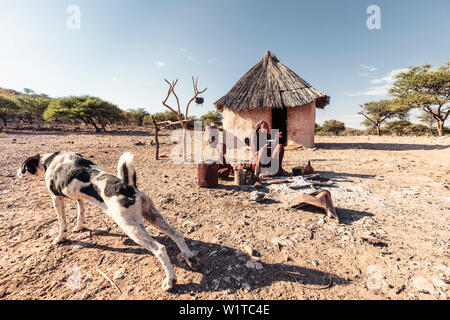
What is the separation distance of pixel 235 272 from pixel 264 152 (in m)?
3.93

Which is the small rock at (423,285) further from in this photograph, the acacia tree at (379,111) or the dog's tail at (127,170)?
→ the acacia tree at (379,111)

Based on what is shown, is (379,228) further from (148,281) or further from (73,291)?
(73,291)

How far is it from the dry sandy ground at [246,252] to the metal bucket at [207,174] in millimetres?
507

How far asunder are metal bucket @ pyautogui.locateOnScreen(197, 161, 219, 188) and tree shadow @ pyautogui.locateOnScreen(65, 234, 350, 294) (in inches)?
90.7

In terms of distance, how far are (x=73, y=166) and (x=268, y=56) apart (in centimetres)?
1398

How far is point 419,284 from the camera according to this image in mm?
1842

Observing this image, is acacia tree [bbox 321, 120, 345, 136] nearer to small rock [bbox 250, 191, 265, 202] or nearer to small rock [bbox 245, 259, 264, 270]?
small rock [bbox 250, 191, 265, 202]

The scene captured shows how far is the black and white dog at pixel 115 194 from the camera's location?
181 cm

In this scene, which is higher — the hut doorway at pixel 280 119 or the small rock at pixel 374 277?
the hut doorway at pixel 280 119

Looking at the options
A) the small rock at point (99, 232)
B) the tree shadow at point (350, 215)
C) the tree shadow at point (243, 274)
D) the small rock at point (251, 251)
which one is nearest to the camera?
the tree shadow at point (243, 274)

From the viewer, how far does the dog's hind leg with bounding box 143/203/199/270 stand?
6.56 feet

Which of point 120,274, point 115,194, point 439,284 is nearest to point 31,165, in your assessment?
point 115,194

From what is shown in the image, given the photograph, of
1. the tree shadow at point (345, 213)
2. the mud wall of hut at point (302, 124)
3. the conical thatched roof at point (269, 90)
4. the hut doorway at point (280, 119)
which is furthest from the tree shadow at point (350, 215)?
the hut doorway at point (280, 119)
